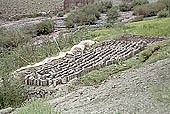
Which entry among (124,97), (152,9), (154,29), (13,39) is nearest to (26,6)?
(152,9)

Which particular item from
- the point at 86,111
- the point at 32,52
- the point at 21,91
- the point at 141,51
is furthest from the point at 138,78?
the point at 32,52

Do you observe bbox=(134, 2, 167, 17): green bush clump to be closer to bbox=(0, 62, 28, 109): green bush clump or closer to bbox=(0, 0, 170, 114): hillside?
bbox=(0, 0, 170, 114): hillside

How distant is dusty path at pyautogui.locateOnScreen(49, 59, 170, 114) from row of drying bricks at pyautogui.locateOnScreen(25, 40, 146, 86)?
1.69 metres

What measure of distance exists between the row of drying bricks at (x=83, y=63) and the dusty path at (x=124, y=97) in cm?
169

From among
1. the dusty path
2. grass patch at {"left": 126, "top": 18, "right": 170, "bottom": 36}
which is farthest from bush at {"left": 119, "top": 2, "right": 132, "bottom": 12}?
the dusty path

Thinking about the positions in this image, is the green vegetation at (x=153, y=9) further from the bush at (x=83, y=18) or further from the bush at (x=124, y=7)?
the bush at (x=124, y=7)

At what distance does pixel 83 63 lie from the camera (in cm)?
980

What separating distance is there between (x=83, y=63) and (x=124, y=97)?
13.9ft

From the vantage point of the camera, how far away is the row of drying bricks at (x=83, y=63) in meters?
8.89

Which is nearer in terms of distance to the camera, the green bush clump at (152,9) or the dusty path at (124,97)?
the dusty path at (124,97)

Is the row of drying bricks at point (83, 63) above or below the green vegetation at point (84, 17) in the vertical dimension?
above

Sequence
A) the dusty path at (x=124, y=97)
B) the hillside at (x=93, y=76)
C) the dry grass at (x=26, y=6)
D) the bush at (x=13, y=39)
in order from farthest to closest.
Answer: the dry grass at (x=26, y=6) → the bush at (x=13, y=39) → the hillside at (x=93, y=76) → the dusty path at (x=124, y=97)

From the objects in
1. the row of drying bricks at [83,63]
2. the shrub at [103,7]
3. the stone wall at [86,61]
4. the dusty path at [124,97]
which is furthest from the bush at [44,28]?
the dusty path at [124,97]

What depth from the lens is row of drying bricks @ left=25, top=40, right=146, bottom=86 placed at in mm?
8885
